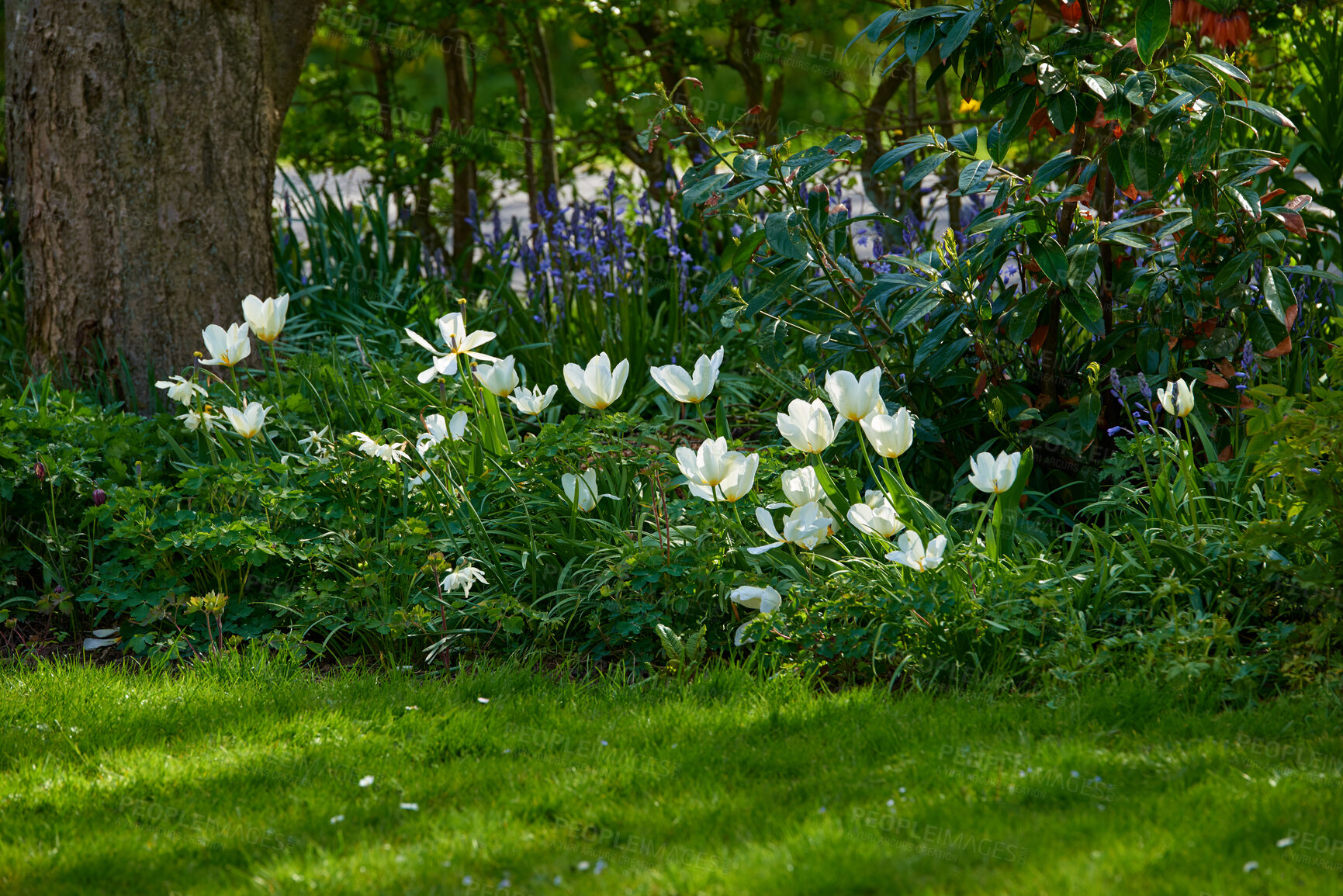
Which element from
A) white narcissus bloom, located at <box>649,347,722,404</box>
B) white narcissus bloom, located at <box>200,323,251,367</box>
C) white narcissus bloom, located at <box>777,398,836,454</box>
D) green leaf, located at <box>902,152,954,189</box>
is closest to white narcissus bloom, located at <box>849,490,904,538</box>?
white narcissus bloom, located at <box>777,398,836,454</box>

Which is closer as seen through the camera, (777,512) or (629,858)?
(629,858)

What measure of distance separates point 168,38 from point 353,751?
357 centimetres

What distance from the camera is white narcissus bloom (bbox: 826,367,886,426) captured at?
10.3 feet

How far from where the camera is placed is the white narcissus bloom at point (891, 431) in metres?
3.04

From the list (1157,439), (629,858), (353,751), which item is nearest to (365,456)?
(353,751)

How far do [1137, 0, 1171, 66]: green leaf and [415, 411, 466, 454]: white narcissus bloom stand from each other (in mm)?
2338

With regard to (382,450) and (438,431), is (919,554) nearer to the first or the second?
(438,431)

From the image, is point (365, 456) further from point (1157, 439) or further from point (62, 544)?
point (1157, 439)

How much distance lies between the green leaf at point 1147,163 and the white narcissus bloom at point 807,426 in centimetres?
133

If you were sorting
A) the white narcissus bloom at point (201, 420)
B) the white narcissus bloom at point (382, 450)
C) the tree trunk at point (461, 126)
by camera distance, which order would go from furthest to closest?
the tree trunk at point (461, 126) → the white narcissus bloom at point (201, 420) → the white narcissus bloom at point (382, 450)

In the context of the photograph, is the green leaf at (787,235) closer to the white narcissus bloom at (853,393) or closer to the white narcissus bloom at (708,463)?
the white narcissus bloom at (853,393)

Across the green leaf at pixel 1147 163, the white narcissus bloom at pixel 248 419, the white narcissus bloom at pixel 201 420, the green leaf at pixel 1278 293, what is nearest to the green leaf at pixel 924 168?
the green leaf at pixel 1147 163

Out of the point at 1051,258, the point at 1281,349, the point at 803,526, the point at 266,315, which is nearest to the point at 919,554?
the point at 803,526

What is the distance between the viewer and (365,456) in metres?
Answer: 3.89
